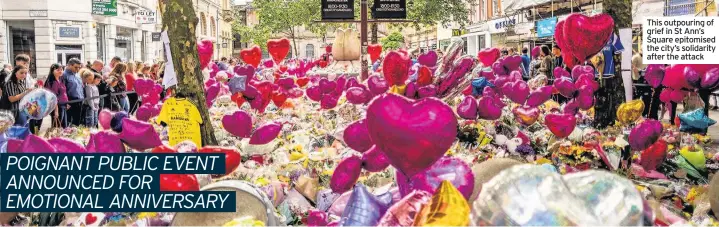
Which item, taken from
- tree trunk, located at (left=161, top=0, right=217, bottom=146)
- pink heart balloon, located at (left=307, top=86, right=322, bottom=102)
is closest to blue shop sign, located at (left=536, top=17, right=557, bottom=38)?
pink heart balloon, located at (left=307, top=86, right=322, bottom=102)

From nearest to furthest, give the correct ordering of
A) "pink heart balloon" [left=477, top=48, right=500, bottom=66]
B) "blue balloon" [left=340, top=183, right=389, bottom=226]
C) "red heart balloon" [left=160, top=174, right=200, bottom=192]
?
"blue balloon" [left=340, top=183, right=389, bottom=226] < "red heart balloon" [left=160, top=174, right=200, bottom=192] < "pink heart balloon" [left=477, top=48, right=500, bottom=66]

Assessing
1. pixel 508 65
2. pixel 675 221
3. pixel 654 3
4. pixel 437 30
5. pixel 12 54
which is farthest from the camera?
pixel 437 30

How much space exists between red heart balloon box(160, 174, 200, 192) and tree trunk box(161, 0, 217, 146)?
12.7 feet

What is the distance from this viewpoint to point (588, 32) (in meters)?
6.56

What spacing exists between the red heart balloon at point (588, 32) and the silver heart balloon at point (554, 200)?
501 cm

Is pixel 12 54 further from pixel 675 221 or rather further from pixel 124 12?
pixel 675 221

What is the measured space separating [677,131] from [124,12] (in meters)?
30.7

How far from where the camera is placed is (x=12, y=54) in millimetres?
27766

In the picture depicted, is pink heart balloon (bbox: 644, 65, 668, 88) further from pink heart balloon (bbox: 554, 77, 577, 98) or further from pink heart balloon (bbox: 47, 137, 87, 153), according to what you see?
pink heart balloon (bbox: 47, 137, 87, 153)

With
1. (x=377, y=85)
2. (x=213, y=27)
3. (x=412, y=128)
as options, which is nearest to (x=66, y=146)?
(x=412, y=128)

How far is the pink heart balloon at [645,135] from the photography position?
5016 mm

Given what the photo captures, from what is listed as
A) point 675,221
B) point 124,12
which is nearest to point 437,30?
point 124,12

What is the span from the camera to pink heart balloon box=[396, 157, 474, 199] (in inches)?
88.0

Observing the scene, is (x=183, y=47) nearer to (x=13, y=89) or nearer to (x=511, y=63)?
(x=13, y=89)
